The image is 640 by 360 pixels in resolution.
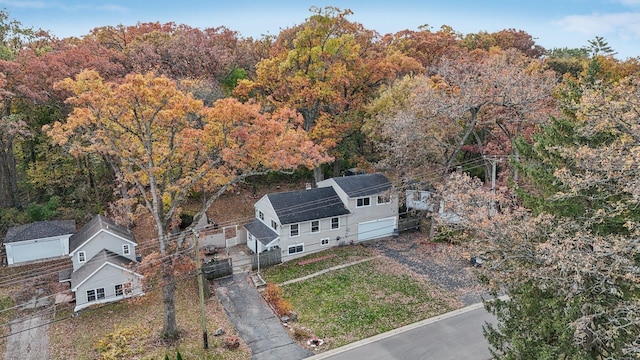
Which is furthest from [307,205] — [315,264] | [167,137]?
[167,137]

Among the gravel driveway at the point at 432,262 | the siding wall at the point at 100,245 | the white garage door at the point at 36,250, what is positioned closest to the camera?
the gravel driveway at the point at 432,262

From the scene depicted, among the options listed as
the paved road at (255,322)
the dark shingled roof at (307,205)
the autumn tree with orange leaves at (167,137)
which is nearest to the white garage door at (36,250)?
the autumn tree with orange leaves at (167,137)

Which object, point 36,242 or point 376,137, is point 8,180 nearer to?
point 36,242

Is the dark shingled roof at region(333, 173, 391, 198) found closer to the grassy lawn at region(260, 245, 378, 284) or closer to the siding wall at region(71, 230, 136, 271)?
the grassy lawn at region(260, 245, 378, 284)

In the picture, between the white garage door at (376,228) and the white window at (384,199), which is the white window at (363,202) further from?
the white garage door at (376,228)

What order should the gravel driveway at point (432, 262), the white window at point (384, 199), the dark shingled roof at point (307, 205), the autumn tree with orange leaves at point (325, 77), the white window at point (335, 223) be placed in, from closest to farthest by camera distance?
the gravel driveway at point (432, 262)
the dark shingled roof at point (307, 205)
the white window at point (335, 223)
the white window at point (384, 199)
the autumn tree with orange leaves at point (325, 77)

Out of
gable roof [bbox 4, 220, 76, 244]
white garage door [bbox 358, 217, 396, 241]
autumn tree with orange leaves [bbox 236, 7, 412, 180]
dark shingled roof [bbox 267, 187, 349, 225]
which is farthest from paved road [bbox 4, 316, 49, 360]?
autumn tree with orange leaves [bbox 236, 7, 412, 180]
